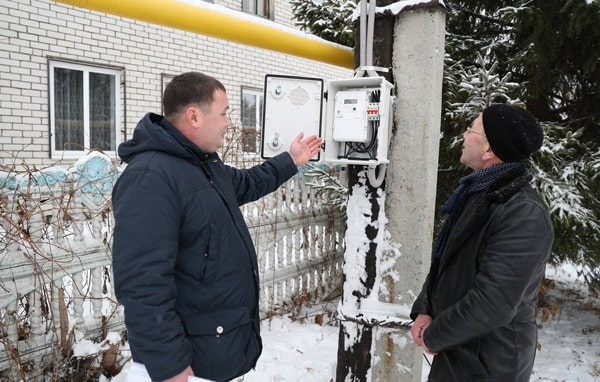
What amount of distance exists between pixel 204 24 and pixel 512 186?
150 cm

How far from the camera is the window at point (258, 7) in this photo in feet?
28.7

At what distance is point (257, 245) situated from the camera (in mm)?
4039

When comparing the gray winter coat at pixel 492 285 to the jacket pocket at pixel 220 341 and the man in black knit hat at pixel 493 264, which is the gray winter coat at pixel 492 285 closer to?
the man in black knit hat at pixel 493 264

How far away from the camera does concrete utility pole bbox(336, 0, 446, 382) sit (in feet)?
6.75

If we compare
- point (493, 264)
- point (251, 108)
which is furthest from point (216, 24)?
point (251, 108)

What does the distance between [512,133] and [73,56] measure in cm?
663

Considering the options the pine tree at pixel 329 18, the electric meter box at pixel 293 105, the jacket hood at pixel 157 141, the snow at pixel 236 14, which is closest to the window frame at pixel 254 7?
the pine tree at pixel 329 18

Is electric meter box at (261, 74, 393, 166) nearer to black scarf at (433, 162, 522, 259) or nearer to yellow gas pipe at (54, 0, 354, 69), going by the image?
yellow gas pipe at (54, 0, 354, 69)

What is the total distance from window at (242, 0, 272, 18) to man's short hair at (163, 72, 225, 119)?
25.6ft

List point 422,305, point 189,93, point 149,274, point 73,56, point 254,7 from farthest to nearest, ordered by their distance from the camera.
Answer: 1. point 254,7
2. point 73,56
3. point 422,305
4. point 189,93
5. point 149,274

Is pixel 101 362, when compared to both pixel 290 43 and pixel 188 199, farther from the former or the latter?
pixel 290 43

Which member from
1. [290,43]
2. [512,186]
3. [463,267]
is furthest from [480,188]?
[290,43]

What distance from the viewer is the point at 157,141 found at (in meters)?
1.54

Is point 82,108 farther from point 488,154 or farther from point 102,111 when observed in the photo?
point 488,154
